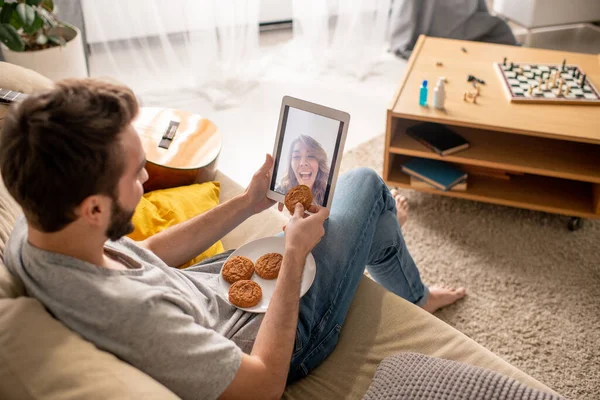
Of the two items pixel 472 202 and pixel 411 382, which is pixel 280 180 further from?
pixel 472 202

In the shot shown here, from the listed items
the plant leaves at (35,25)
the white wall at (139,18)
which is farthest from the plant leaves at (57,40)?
the white wall at (139,18)

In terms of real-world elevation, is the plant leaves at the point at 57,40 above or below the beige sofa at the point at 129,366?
above

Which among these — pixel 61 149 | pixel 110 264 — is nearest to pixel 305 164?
pixel 110 264

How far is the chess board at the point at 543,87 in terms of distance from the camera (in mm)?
2107

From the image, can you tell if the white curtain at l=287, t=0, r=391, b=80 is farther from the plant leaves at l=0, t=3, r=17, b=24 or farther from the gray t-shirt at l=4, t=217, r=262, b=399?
the gray t-shirt at l=4, t=217, r=262, b=399

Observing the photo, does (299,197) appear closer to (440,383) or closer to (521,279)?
(440,383)

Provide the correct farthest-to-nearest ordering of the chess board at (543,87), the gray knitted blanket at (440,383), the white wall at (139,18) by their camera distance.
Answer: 1. the white wall at (139,18)
2. the chess board at (543,87)
3. the gray knitted blanket at (440,383)

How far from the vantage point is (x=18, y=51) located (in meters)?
2.26

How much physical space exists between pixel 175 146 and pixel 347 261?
2.59ft

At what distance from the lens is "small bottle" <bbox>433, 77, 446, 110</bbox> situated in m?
2.05

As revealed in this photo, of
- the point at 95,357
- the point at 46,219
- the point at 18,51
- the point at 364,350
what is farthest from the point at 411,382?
the point at 18,51

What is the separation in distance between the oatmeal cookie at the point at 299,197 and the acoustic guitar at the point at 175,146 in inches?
18.7

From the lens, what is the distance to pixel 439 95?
2062mm

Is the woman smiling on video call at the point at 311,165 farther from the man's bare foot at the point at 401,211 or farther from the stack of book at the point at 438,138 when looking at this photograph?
the stack of book at the point at 438,138
